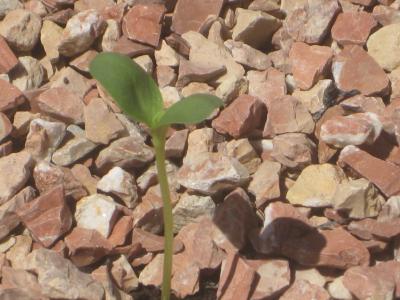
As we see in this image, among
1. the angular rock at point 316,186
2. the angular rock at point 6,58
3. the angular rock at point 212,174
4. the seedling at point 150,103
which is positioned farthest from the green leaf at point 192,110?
the angular rock at point 6,58

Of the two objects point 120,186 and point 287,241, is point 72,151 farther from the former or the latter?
point 287,241

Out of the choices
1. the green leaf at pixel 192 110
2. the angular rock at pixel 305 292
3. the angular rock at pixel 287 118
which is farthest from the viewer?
the angular rock at pixel 287 118

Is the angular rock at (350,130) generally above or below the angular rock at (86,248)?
above

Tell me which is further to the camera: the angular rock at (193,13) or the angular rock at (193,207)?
the angular rock at (193,13)

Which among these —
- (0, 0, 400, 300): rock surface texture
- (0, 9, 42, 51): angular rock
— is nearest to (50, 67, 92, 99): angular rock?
(0, 0, 400, 300): rock surface texture

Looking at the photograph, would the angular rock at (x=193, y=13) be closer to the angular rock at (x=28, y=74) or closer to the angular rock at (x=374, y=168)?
the angular rock at (x=28, y=74)

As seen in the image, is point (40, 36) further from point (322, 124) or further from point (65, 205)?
point (322, 124)
